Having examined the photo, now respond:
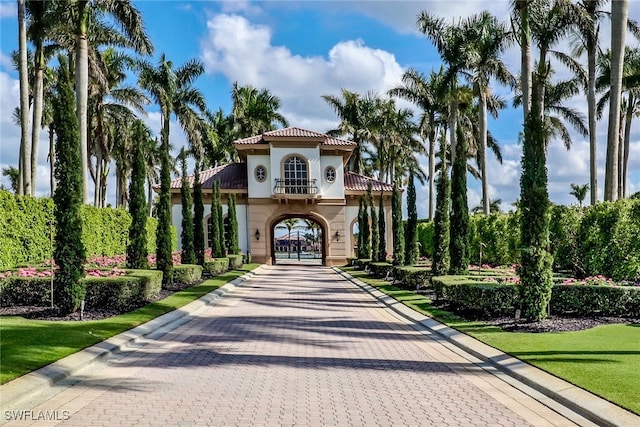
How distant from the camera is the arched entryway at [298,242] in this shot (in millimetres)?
47406

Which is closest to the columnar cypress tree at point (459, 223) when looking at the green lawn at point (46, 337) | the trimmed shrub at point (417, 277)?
the trimmed shrub at point (417, 277)

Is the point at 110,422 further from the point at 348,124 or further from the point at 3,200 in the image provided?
the point at 348,124

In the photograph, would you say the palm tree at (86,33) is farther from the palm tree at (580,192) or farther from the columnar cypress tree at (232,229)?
the palm tree at (580,192)

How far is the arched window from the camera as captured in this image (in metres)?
43.4

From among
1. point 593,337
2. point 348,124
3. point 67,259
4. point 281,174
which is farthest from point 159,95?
point 593,337

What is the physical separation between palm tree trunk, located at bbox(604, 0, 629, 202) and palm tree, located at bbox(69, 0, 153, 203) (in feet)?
67.7

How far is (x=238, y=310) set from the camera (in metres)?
16.3

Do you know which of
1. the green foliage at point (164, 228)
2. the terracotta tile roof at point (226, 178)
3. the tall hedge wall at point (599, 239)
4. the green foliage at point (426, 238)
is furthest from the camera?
the terracotta tile roof at point (226, 178)

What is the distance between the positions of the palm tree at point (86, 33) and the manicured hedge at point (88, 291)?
931 cm

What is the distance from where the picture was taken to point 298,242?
6078 centimetres

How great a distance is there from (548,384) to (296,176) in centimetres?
3701

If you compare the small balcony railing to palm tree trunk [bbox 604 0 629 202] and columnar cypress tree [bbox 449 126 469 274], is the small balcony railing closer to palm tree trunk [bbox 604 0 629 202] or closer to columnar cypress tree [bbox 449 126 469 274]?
columnar cypress tree [bbox 449 126 469 274]

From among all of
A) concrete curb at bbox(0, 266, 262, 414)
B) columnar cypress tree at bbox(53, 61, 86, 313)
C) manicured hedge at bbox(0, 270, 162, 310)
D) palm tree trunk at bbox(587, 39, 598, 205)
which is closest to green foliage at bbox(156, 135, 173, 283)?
concrete curb at bbox(0, 266, 262, 414)

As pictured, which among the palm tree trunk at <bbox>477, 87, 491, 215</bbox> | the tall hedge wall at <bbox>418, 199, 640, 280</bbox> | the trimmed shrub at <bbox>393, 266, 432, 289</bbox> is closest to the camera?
the tall hedge wall at <bbox>418, 199, 640, 280</bbox>
